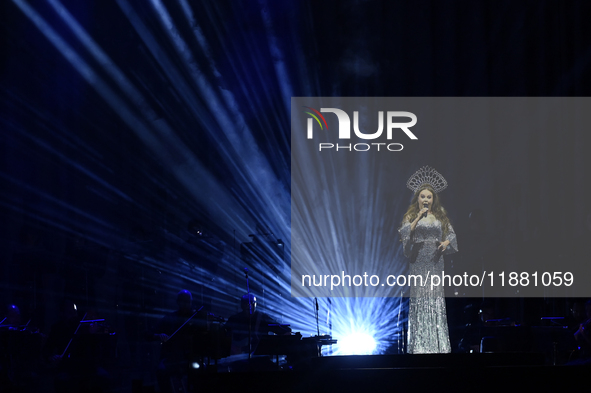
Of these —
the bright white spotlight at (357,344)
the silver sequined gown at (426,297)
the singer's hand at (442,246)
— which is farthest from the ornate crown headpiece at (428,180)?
the bright white spotlight at (357,344)

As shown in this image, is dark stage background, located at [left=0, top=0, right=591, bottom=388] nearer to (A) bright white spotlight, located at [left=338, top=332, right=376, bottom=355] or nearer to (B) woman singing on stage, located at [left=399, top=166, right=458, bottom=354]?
(A) bright white spotlight, located at [left=338, top=332, right=376, bottom=355]

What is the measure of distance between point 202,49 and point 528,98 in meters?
4.21

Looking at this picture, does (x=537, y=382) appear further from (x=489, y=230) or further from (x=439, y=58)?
(x=439, y=58)

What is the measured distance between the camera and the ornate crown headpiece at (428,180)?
23.3ft

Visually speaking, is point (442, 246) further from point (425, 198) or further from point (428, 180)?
point (428, 180)

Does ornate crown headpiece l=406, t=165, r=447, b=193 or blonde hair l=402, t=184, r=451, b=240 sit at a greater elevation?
ornate crown headpiece l=406, t=165, r=447, b=193

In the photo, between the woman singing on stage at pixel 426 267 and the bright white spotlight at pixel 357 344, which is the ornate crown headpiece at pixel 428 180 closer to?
the woman singing on stage at pixel 426 267

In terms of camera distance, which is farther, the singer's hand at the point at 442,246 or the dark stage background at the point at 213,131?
the dark stage background at the point at 213,131

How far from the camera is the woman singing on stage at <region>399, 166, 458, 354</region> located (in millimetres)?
6371

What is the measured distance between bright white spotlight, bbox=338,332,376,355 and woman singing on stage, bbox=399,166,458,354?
843 millimetres

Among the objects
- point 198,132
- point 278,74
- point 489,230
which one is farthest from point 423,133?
point 198,132

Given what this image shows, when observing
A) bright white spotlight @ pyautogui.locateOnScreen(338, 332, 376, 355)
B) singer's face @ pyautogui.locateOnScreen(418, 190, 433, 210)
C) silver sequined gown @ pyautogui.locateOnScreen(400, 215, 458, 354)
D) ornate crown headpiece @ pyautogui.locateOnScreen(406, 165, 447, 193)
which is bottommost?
bright white spotlight @ pyautogui.locateOnScreen(338, 332, 376, 355)

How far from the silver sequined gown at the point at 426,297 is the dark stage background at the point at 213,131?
16.9 inches

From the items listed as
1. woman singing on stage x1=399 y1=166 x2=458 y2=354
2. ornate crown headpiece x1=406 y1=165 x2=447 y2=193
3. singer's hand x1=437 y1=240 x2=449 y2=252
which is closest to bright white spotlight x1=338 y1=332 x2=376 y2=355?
woman singing on stage x1=399 y1=166 x2=458 y2=354
